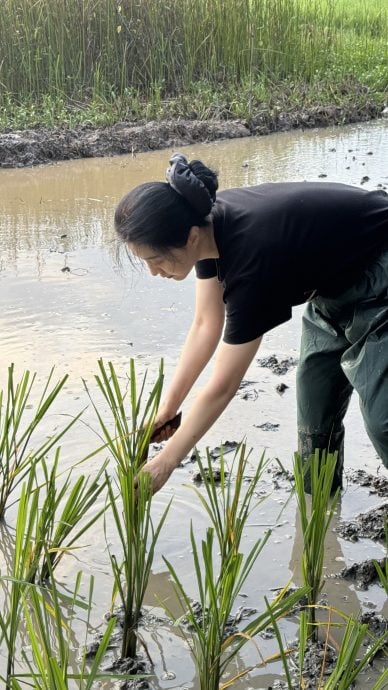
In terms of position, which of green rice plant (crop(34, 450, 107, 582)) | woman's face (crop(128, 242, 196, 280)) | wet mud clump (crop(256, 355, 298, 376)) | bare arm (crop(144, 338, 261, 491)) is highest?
woman's face (crop(128, 242, 196, 280))

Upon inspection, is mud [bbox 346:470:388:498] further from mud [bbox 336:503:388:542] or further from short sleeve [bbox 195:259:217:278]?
short sleeve [bbox 195:259:217:278]

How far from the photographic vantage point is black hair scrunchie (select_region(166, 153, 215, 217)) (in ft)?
8.50

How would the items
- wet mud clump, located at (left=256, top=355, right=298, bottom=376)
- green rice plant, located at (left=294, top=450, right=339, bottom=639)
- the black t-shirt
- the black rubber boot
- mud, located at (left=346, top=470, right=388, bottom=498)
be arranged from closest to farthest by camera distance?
1. green rice plant, located at (left=294, top=450, right=339, bottom=639)
2. the black t-shirt
3. the black rubber boot
4. mud, located at (left=346, top=470, right=388, bottom=498)
5. wet mud clump, located at (left=256, top=355, right=298, bottom=376)

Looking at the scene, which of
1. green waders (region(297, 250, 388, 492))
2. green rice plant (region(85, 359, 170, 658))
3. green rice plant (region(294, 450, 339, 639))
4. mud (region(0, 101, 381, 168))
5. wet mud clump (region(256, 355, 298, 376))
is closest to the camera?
green rice plant (region(294, 450, 339, 639))

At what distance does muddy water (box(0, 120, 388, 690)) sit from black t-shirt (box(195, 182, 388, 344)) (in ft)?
2.62

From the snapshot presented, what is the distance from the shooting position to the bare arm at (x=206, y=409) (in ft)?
8.82

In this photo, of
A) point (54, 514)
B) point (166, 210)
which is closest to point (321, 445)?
point (54, 514)

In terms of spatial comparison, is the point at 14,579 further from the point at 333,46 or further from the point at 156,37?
the point at 333,46

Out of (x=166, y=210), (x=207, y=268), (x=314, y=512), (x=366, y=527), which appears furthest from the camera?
(x=366, y=527)

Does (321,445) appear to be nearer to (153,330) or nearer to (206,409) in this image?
(206,409)

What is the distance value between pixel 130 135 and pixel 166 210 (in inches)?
293

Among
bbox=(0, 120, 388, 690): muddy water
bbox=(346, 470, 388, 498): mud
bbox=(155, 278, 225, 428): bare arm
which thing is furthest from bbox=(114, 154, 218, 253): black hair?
bbox=(346, 470, 388, 498): mud

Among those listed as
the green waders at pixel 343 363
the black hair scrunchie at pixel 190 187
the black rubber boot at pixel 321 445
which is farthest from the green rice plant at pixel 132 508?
the black rubber boot at pixel 321 445

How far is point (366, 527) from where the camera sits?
3438 millimetres
